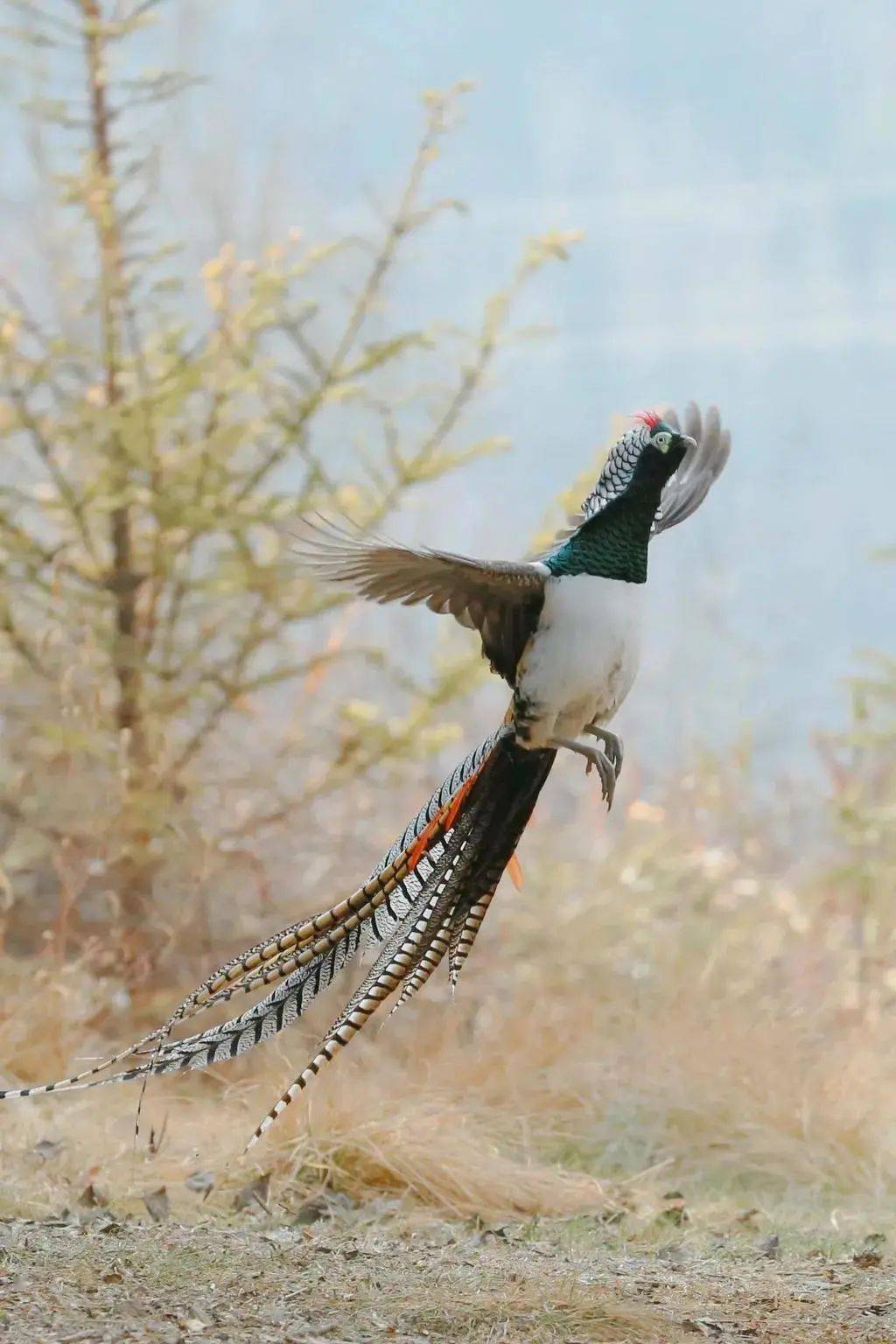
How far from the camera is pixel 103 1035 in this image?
586 centimetres

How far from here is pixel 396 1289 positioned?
311 cm

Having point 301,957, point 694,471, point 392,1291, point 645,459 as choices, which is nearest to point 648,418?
point 645,459

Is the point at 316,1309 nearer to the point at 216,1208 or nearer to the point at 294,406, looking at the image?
the point at 216,1208

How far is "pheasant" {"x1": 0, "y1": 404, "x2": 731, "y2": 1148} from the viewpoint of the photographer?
2.81 meters

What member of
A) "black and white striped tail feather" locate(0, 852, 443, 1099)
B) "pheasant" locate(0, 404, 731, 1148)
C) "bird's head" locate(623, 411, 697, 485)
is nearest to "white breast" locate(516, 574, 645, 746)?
"pheasant" locate(0, 404, 731, 1148)

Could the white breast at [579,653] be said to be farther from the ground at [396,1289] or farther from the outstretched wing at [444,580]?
the ground at [396,1289]

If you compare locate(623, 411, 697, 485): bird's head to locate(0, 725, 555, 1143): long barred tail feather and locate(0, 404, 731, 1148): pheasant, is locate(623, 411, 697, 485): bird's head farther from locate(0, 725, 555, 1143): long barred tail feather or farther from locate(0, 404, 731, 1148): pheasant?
locate(0, 725, 555, 1143): long barred tail feather

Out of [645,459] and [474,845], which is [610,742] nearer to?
[474,845]

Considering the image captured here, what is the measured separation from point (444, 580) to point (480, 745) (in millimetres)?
340

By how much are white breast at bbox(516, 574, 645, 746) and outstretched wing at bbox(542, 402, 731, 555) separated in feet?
1.41

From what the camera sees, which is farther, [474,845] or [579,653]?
[474,845]

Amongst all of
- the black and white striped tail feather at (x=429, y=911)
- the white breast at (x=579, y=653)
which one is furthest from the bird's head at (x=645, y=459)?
the black and white striped tail feather at (x=429, y=911)

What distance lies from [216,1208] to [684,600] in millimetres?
6338

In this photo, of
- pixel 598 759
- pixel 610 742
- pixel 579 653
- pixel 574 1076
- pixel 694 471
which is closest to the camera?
pixel 579 653
